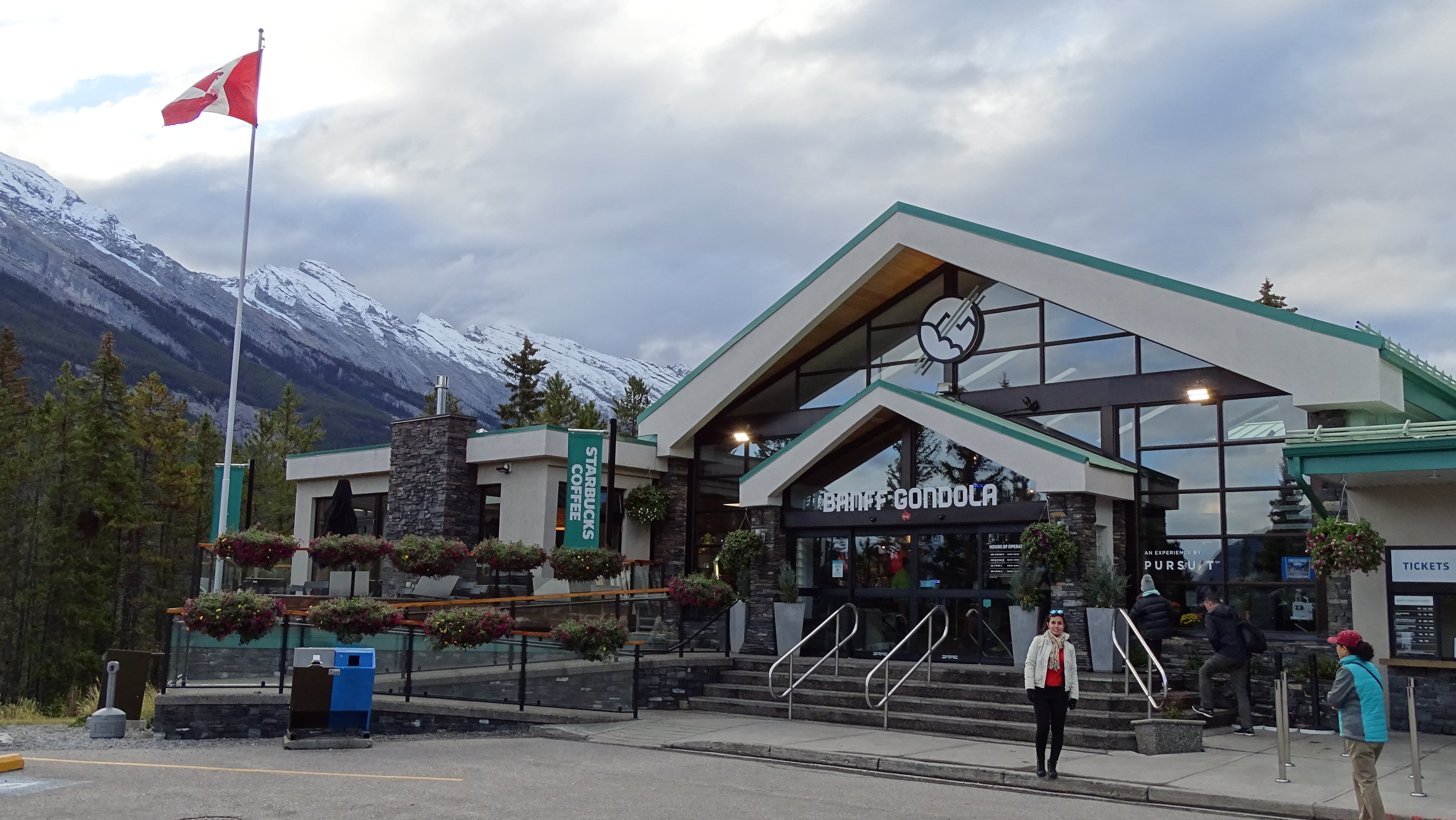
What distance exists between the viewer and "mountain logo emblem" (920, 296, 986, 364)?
20.2 meters

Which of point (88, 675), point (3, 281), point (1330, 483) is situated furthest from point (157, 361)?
point (1330, 483)

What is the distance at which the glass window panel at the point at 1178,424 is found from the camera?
17.4 m

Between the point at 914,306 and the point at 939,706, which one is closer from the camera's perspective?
the point at 939,706

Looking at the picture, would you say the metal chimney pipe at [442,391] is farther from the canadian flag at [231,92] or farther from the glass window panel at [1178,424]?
the glass window panel at [1178,424]

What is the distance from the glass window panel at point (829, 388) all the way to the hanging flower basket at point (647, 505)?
341 centimetres

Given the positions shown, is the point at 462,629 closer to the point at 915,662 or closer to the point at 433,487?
the point at 915,662

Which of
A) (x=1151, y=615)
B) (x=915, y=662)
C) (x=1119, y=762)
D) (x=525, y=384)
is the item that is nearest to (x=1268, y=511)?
(x=1151, y=615)

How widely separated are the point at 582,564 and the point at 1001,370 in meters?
7.95

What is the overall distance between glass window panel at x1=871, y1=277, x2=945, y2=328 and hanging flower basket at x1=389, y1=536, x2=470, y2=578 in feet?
28.8

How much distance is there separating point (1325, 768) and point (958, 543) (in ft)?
22.9

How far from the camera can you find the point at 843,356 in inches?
872

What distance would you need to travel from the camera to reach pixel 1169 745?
12.6 m

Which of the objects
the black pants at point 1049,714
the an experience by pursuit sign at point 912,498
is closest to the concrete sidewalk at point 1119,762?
the black pants at point 1049,714

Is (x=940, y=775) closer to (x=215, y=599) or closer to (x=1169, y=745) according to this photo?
(x=1169, y=745)
